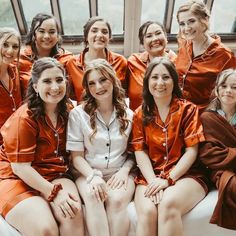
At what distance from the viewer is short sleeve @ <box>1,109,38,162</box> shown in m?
1.97

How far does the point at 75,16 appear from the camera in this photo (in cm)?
462

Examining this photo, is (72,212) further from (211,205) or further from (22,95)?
(22,95)

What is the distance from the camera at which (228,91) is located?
7.10 feet

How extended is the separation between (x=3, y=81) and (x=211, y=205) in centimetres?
Answer: 142

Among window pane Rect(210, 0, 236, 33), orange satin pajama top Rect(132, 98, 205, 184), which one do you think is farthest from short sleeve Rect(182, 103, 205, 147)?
window pane Rect(210, 0, 236, 33)

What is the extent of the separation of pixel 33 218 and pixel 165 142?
30.7 inches

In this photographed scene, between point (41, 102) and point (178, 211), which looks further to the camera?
point (41, 102)

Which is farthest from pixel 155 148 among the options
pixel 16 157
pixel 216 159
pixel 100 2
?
pixel 100 2

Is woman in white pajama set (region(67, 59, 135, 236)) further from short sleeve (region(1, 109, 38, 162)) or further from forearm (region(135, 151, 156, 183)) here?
short sleeve (region(1, 109, 38, 162))

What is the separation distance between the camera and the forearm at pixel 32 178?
1.94 m

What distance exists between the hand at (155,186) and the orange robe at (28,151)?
461 millimetres

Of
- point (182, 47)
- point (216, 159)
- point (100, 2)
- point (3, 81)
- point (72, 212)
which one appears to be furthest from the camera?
point (100, 2)

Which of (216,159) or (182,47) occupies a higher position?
(182,47)

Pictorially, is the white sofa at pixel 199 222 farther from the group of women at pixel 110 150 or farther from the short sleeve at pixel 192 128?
the short sleeve at pixel 192 128
